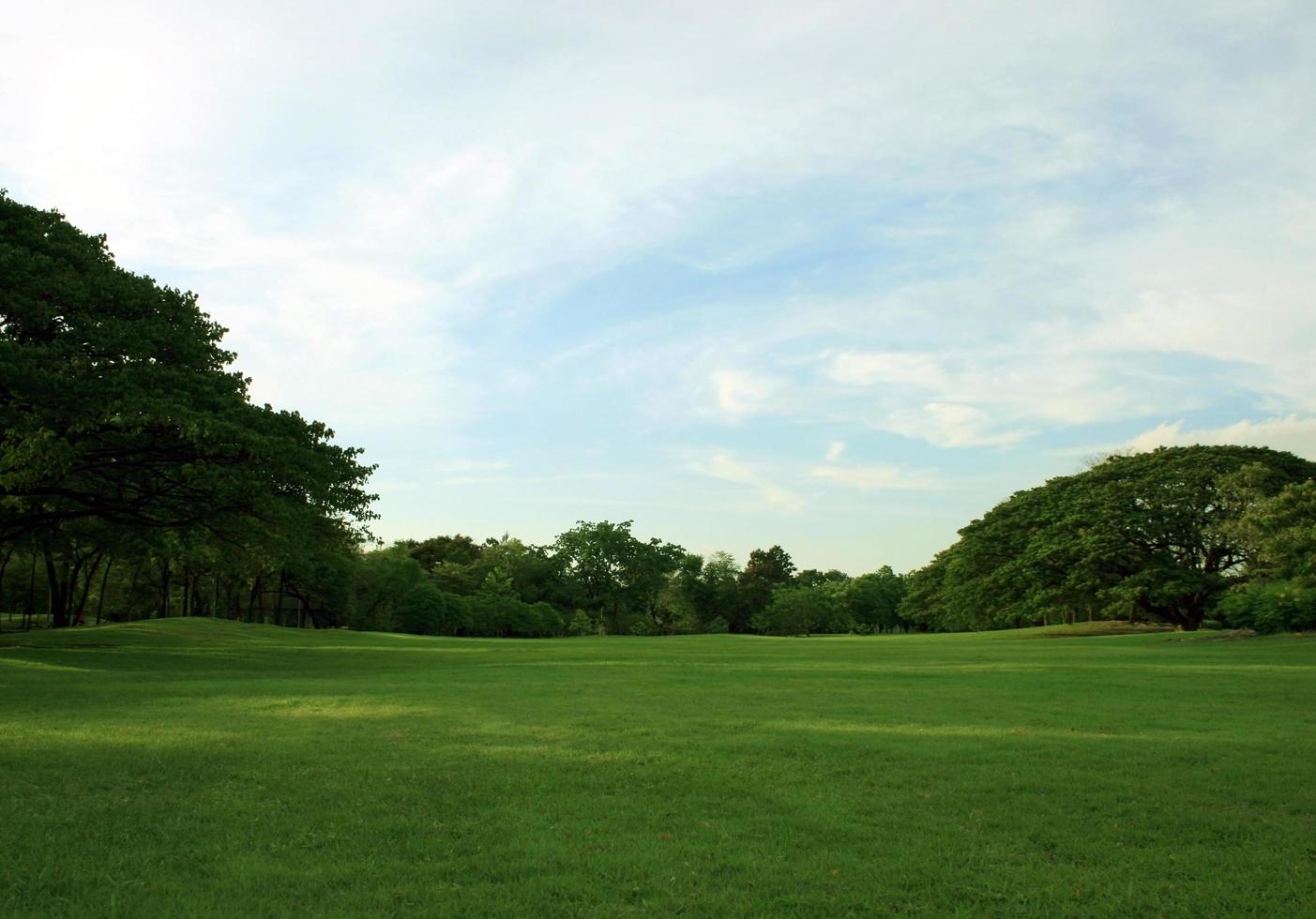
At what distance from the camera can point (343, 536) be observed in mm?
32312

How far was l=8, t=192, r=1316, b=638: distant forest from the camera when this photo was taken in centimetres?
2203

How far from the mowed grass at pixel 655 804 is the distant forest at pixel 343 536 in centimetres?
824

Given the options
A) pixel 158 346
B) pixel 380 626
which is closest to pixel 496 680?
pixel 158 346

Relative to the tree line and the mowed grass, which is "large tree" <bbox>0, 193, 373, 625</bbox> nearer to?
the mowed grass

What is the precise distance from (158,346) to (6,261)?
398 cm


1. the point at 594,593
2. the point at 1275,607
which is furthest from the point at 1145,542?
the point at 594,593

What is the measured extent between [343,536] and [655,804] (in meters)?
26.7

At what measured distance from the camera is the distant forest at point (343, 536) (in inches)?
867

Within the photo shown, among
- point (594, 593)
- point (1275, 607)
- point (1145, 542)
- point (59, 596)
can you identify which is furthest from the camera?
point (594, 593)

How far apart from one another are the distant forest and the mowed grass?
8.24 metres

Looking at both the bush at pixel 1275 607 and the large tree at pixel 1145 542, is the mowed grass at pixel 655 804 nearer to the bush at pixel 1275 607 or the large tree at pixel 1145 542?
the bush at pixel 1275 607

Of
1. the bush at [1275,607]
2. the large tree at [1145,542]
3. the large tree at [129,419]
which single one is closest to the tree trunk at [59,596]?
the large tree at [129,419]

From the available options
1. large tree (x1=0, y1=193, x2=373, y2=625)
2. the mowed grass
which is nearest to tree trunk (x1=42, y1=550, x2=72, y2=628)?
large tree (x1=0, y1=193, x2=373, y2=625)

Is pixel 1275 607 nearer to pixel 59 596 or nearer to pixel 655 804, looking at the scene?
pixel 655 804
